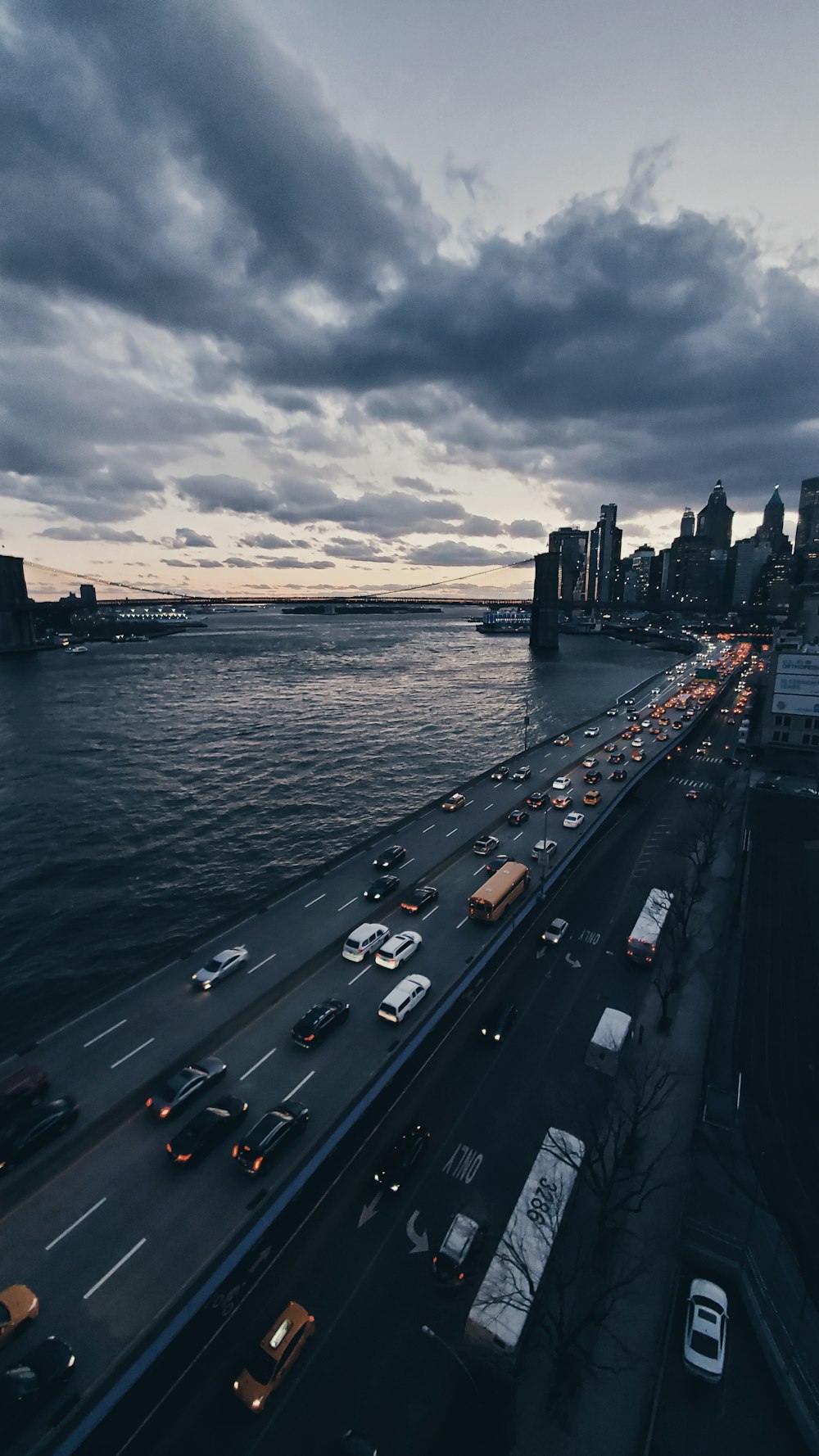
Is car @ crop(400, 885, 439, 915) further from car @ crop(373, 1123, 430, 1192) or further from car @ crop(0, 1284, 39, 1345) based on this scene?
car @ crop(0, 1284, 39, 1345)

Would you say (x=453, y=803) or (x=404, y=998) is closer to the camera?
(x=404, y=998)

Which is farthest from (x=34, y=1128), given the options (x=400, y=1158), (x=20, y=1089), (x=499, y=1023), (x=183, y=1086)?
(x=499, y=1023)

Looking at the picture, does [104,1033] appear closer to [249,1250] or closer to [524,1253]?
[249,1250]

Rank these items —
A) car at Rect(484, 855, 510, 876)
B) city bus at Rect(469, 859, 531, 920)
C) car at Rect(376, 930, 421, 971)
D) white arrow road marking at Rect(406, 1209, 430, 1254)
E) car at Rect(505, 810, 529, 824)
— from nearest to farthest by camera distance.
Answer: white arrow road marking at Rect(406, 1209, 430, 1254) < car at Rect(376, 930, 421, 971) < city bus at Rect(469, 859, 531, 920) < car at Rect(484, 855, 510, 876) < car at Rect(505, 810, 529, 824)

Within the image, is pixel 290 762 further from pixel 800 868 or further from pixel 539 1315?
pixel 539 1315

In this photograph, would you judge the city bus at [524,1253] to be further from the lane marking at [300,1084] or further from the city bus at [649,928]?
the city bus at [649,928]


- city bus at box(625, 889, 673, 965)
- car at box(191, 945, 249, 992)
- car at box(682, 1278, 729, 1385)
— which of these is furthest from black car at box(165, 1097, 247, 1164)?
city bus at box(625, 889, 673, 965)

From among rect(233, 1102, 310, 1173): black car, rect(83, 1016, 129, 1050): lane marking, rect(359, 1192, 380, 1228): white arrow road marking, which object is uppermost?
rect(233, 1102, 310, 1173): black car

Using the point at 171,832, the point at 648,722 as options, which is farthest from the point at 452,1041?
the point at 648,722
